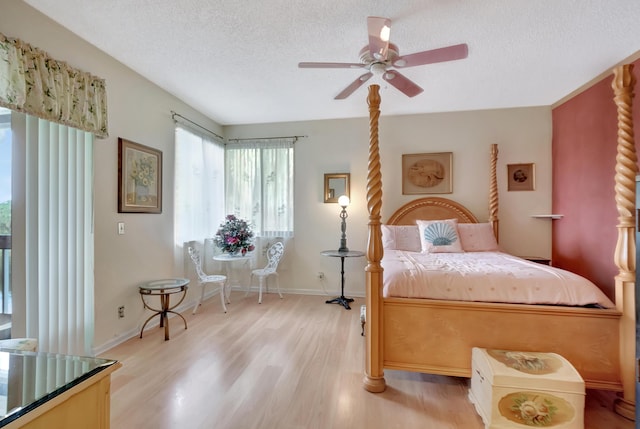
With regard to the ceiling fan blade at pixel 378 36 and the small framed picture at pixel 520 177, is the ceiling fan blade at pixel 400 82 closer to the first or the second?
the ceiling fan blade at pixel 378 36

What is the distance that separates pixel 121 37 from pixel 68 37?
37 centimetres

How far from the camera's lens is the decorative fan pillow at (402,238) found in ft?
11.3

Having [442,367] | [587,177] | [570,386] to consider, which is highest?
[587,177]

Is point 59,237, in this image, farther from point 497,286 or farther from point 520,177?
point 520,177

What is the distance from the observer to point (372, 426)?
1600 millimetres

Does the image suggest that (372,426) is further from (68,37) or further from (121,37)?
(68,37)

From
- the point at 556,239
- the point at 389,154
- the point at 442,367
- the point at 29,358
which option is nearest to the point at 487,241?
the point at 556,239

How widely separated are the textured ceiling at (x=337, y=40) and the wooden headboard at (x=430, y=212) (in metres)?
1.38

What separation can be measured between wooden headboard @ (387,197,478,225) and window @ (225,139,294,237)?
166cm

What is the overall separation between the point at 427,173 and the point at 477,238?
1123mm

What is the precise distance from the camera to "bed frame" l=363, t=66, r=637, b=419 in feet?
5.60

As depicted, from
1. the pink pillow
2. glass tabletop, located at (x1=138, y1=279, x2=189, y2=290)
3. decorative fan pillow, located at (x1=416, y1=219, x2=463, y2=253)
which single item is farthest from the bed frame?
glass tabletop, located at (x1=138, y1=279, x2=189, y2=290)

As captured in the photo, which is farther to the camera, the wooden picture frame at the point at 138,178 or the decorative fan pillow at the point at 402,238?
the decorative fan pillow at the point at 402,238

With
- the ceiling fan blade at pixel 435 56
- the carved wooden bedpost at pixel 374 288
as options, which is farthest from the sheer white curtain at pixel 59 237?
the ceiling fan blade at pixel 435 56
